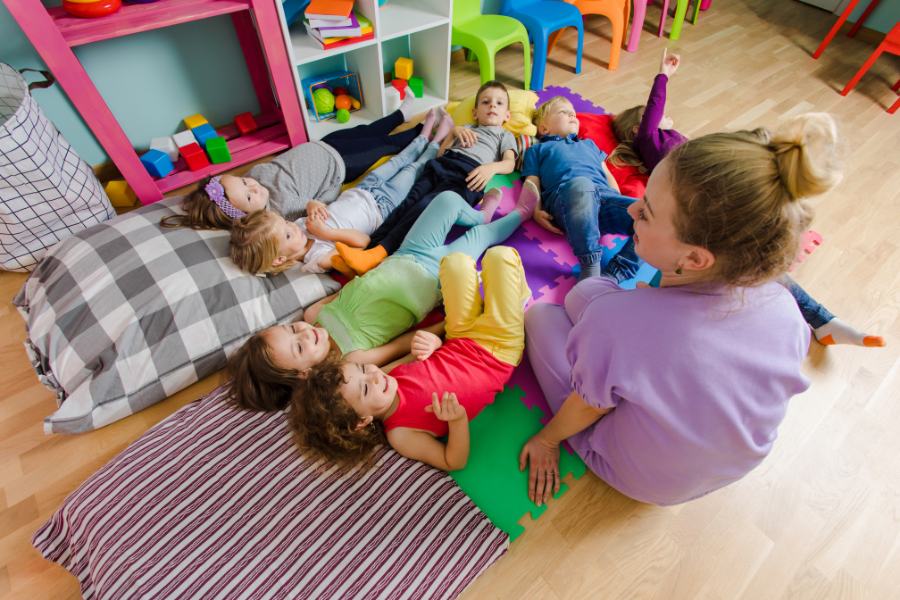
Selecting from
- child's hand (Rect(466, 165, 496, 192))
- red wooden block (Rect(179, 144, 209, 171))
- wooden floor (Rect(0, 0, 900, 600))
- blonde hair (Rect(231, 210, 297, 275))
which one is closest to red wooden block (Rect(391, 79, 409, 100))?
child's hand (Rect(466, 165, 496, 192))

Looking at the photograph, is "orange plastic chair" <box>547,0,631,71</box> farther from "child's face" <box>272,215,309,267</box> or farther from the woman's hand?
the woman's hand

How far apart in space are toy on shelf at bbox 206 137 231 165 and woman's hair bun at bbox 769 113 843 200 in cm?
217

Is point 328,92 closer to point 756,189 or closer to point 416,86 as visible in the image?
point 416,86

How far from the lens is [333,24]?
1.97 m

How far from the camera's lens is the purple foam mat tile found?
8.46ft

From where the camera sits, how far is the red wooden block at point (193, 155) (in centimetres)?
204

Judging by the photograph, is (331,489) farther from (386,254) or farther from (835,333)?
(835,333)

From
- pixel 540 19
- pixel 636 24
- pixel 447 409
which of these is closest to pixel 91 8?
pixel 447 409

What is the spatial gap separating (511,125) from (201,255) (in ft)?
5.34

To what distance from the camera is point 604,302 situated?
3.14 ft

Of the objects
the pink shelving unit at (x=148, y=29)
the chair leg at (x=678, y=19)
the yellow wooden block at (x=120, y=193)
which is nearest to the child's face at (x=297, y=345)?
the pink shelving unit at (x=148, y=29)

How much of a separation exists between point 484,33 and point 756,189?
2.24 meters

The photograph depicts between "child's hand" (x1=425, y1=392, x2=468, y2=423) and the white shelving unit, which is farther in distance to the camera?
the white shelving unit

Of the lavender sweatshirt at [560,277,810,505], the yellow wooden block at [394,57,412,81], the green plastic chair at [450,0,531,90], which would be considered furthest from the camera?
the yellow wooden block at [394,57,412,81]
